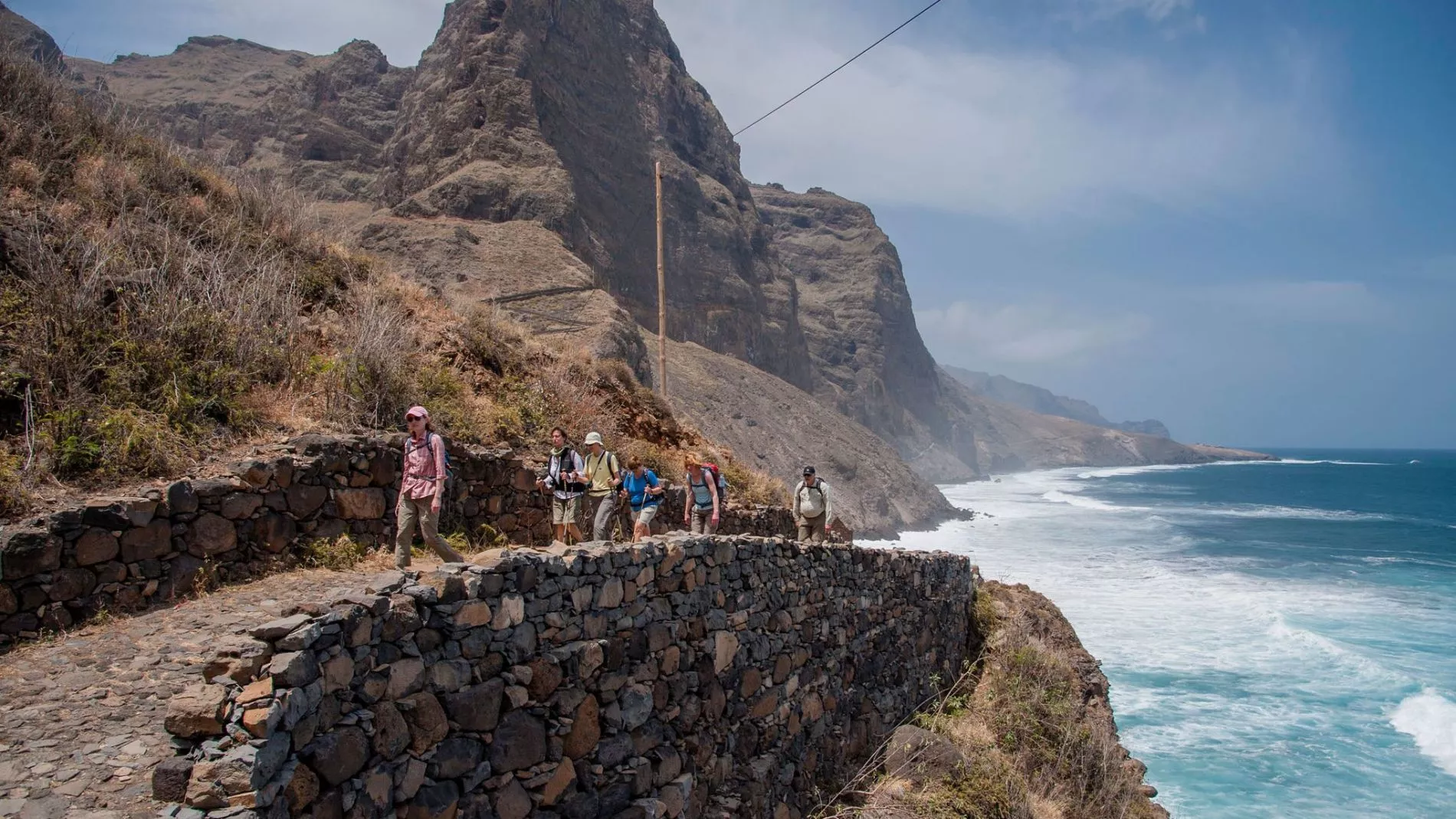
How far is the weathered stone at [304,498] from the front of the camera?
24.4 feet

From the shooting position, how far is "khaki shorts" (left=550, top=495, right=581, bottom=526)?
30.0ft

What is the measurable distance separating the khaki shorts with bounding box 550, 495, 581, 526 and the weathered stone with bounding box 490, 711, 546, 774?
3794 mm

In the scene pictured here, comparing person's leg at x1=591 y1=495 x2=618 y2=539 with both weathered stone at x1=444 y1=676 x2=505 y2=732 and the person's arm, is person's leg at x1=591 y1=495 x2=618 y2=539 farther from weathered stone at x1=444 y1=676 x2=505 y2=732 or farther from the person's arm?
weathered stone at x1=444 y1=676 x2=505 y2=732

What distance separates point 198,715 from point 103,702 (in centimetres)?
151

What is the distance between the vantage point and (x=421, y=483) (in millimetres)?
7094

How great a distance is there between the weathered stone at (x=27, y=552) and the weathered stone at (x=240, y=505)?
47.7 inches

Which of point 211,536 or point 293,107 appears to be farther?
point 293,107

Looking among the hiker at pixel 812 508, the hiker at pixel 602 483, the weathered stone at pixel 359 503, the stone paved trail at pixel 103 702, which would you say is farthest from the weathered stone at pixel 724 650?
the hiker at pixel 812 508

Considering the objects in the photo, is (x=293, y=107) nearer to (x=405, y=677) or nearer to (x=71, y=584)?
(x=71, y=584)

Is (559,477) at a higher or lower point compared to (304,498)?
higher

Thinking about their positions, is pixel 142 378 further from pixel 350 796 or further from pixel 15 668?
pixel 350 796

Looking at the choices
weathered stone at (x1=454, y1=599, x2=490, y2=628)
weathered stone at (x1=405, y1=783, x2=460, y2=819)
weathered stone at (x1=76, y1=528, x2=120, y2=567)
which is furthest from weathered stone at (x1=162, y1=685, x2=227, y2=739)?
weathered stone at (x1=76, y1=528, x2=120, y2=567)

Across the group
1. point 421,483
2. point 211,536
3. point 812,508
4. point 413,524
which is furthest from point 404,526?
point 812,508

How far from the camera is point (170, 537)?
647cm
